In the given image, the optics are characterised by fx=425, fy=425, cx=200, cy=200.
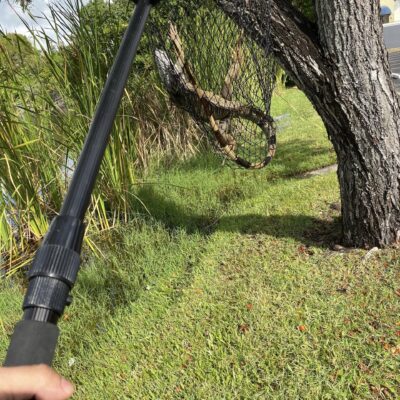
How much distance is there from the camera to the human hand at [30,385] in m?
0.54

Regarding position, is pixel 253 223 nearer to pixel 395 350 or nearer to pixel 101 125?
pixel 395 350

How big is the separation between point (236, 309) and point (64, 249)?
1.73 m

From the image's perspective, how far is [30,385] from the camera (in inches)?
21.5

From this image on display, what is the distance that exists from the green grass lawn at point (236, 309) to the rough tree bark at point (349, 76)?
49 centimetres

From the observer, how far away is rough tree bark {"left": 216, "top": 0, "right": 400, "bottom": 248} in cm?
209

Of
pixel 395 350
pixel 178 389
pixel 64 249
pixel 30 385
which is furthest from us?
pixel 178 389

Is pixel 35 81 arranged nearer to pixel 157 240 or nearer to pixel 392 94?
pixel 157 240

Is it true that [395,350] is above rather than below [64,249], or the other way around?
below

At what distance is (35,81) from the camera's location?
3449mm

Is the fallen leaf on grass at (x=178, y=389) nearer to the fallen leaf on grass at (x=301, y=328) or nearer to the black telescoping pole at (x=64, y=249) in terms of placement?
the fallen leaf on grass at (x=301, y=328)

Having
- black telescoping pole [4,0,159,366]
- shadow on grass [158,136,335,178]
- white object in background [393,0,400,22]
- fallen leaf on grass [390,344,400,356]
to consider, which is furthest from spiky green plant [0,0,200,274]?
white object in background [393,0,400,22]

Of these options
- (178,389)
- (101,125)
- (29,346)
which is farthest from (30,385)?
(178,389)

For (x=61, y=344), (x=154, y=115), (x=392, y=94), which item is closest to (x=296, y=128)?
(x=154, y=115)

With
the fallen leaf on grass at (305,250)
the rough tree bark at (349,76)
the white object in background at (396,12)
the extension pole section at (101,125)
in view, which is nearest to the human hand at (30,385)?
the extension pole section at (101,125)
